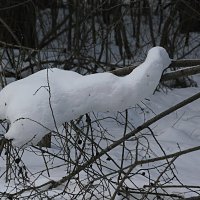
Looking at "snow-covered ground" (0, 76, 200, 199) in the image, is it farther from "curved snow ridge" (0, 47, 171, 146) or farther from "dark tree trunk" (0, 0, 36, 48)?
"dark tree trunk" (0, 0, 36, 48)

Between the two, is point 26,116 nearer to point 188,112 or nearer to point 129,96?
point 129,96

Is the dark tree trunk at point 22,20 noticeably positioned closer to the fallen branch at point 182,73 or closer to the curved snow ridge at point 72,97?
the curved snow ridge at point 72,97

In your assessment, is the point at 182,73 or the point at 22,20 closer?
the point at 182,73

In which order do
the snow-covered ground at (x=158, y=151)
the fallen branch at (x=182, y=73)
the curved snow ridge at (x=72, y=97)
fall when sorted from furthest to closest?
1. the snow-covered ground at (x=158, y=151)
2. the fallen branch at (x=182, y=73)
3. the curved snow ridge at (x=72, y=97)

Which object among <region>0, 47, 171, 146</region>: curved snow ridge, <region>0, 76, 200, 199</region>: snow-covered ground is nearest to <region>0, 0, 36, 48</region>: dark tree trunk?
<region>0, 76, 200, 199</region>: snow-covered ground

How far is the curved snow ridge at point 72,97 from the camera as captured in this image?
2.53 m

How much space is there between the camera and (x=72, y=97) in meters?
2.62

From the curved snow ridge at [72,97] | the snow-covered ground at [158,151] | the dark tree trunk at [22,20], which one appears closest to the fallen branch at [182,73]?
the curved snow ridge at [72,97]

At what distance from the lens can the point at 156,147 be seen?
5.45 meters

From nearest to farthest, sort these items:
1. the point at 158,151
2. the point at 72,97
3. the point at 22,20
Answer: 1. the point at 72,97
2. the point at 158,151
3. the point at 22,20

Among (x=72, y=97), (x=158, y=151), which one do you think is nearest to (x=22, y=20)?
(x=158, y=151)

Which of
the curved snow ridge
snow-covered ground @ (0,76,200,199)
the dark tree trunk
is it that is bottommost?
snow-covered ground @ (0,76,200,199)

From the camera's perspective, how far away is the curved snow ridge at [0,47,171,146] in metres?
2.53

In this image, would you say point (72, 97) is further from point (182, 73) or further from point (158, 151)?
point (158, 151)
